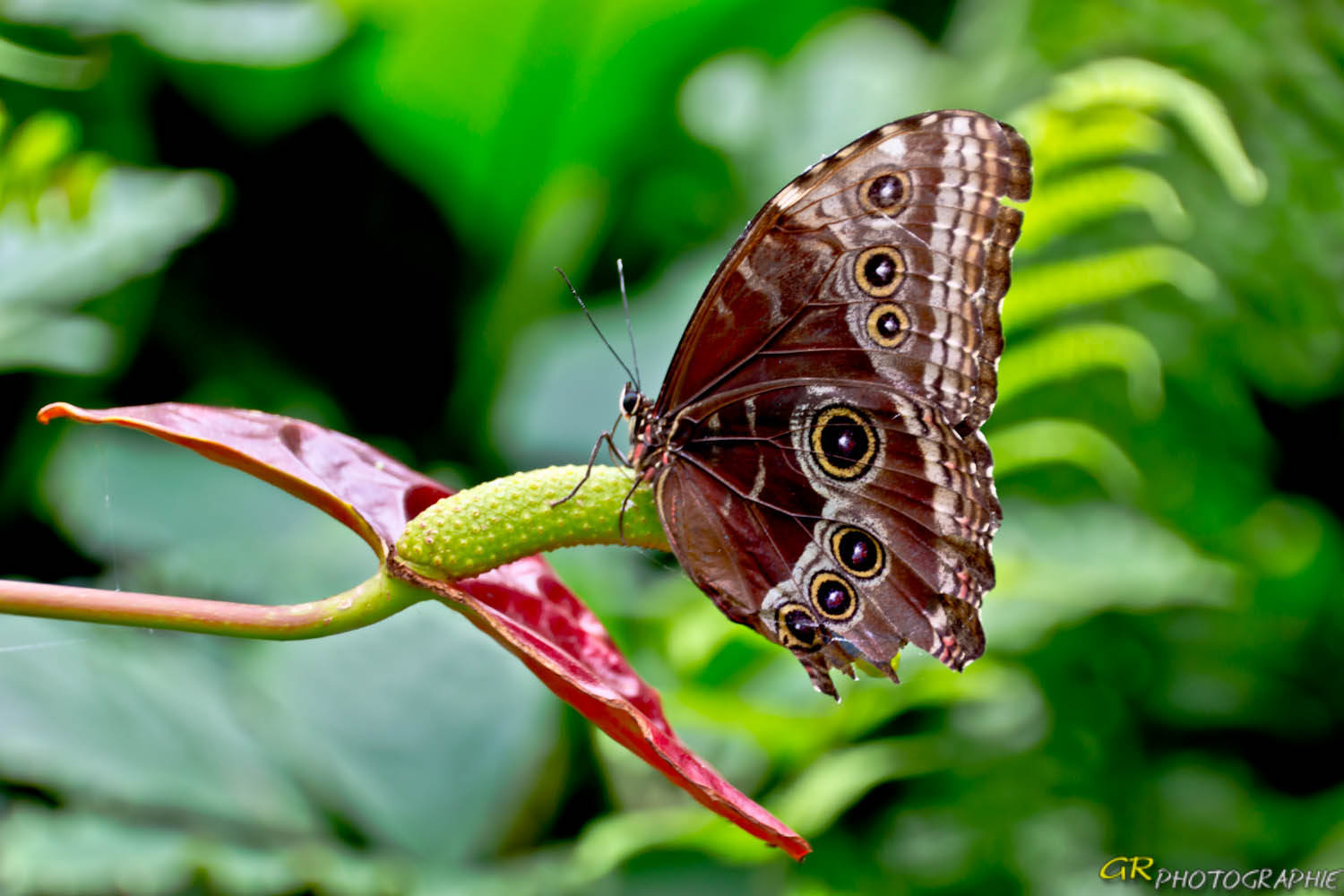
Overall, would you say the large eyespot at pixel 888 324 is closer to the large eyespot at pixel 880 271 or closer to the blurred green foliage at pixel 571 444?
the large eyespot at pixel 880 271

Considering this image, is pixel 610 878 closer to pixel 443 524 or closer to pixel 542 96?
pixel 443 524

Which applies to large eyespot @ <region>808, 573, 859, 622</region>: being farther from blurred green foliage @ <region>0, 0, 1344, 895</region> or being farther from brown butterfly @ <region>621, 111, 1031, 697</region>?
blurred green foliage @ <region>0, 0, 1344, 895</region>

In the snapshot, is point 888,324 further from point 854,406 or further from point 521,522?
point 521,522

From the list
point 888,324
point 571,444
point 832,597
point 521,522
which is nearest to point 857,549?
point 832,597

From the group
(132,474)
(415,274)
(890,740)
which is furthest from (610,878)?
(415,274)

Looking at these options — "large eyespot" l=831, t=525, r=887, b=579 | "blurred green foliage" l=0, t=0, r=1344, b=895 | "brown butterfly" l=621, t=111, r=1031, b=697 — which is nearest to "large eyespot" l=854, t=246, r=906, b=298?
"brown butterfly" l=621, t=111, r=1031, b=697
